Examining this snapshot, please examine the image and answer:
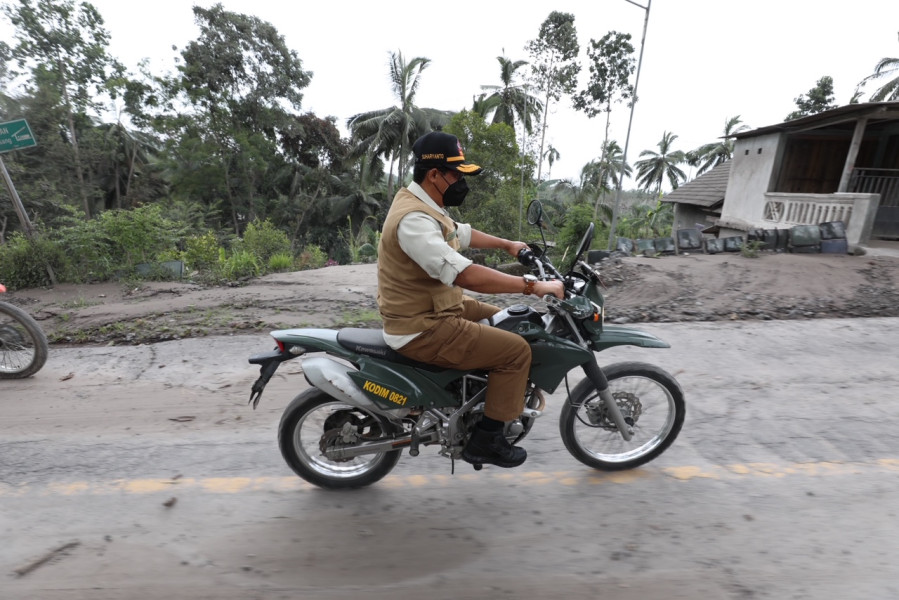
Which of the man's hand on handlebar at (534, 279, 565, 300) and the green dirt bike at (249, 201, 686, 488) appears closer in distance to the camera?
the man's hand on handlebar at (534, 279, 565, 300)

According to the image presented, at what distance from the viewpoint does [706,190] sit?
21.9 m

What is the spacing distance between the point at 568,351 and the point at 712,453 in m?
1.30

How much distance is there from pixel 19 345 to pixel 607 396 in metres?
4.92

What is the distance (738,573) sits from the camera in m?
2.13

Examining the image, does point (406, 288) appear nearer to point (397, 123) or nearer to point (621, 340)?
point (621, 340)

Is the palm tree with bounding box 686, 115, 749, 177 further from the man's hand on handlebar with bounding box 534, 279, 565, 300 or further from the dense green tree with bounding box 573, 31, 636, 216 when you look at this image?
the man's hand on handlebar with bounding box 534, 279, 565, 300

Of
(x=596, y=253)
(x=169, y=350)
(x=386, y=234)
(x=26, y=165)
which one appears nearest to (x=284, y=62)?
(x=26, y=165)

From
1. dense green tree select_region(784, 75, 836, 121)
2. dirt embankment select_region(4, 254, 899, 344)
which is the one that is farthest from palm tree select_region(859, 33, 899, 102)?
dirt embankment select_region(4, 254, 899, 344)

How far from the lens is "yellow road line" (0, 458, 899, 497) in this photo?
9.07 ft

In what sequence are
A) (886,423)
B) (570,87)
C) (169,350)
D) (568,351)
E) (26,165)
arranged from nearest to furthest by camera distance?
(568,351) < (886,423) < (169,350) < (26,165) < (570,87)

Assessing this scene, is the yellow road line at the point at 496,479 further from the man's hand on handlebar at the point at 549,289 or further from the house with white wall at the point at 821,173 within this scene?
the house with white wall at the point at 821,173

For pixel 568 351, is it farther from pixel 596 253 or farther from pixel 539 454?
pixel 596 253

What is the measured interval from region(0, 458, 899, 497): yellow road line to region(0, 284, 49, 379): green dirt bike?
6.48 feet

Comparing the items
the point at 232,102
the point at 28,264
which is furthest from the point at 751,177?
the point at 232,102
